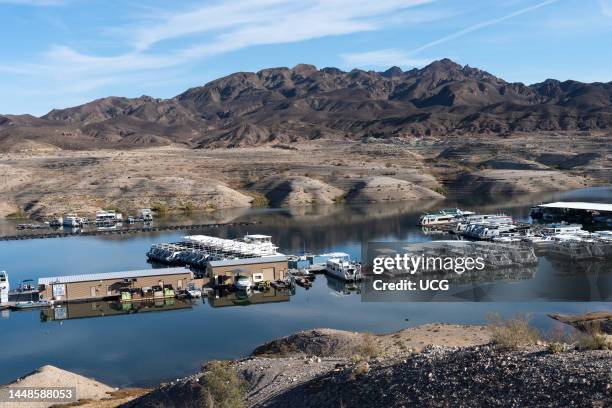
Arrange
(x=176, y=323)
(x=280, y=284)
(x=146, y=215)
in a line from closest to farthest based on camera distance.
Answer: (x=176, y=323)
(x=280, y=284)
(x=146, y=215)

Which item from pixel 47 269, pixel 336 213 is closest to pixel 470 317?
pixel 47 269

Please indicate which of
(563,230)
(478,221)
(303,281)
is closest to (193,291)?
(303,281)

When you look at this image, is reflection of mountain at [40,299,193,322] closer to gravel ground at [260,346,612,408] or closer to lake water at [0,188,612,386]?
lake water at [0,188,612,386]

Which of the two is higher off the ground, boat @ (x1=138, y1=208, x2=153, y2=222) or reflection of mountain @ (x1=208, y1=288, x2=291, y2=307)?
boat @ (x1=138, y1=208, x2=153, y2=222)

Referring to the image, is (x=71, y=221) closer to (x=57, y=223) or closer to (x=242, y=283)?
(x=57, y=223)

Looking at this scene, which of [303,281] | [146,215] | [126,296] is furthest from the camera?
[146,215]

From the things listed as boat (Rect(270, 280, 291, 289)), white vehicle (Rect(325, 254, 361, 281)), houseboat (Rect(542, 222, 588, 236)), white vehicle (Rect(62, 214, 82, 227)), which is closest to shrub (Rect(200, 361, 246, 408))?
boat (Rect(270, 280, 291, 289))

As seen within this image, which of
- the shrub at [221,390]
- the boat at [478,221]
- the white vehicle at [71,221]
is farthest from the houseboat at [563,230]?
the white vehicle at [71,221]

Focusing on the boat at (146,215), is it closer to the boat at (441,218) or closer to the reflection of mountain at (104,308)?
the boat at (441,218)
